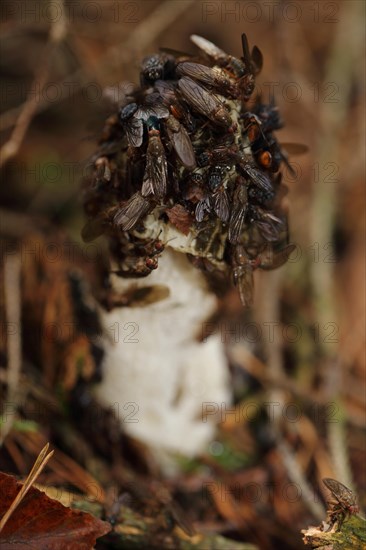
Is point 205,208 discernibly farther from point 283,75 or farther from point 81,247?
point 283,75

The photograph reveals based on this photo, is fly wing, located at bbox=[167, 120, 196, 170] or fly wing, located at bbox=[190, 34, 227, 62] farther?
fly wing, located at bbox=[190, 34, 227, 62]

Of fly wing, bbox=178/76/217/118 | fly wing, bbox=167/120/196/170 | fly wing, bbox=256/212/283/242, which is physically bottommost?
fly wing, bbox=256/212/283/242

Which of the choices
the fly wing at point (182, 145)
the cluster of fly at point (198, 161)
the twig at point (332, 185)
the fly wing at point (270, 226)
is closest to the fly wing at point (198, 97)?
the cluster of fly at point (198, 161)

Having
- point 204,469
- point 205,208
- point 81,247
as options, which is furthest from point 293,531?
point 81,247

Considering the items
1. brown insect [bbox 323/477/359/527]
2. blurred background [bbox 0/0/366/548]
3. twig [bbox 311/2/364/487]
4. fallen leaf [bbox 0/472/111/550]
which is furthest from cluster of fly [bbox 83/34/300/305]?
twig [bbox 311/2/364/487]

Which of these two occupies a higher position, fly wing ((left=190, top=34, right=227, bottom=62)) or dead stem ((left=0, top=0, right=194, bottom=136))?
dead stem ((left=0, top=0, right=194, bottom=136))

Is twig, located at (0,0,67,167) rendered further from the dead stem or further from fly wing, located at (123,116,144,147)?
fly wing, located at (123,116,144,147)
